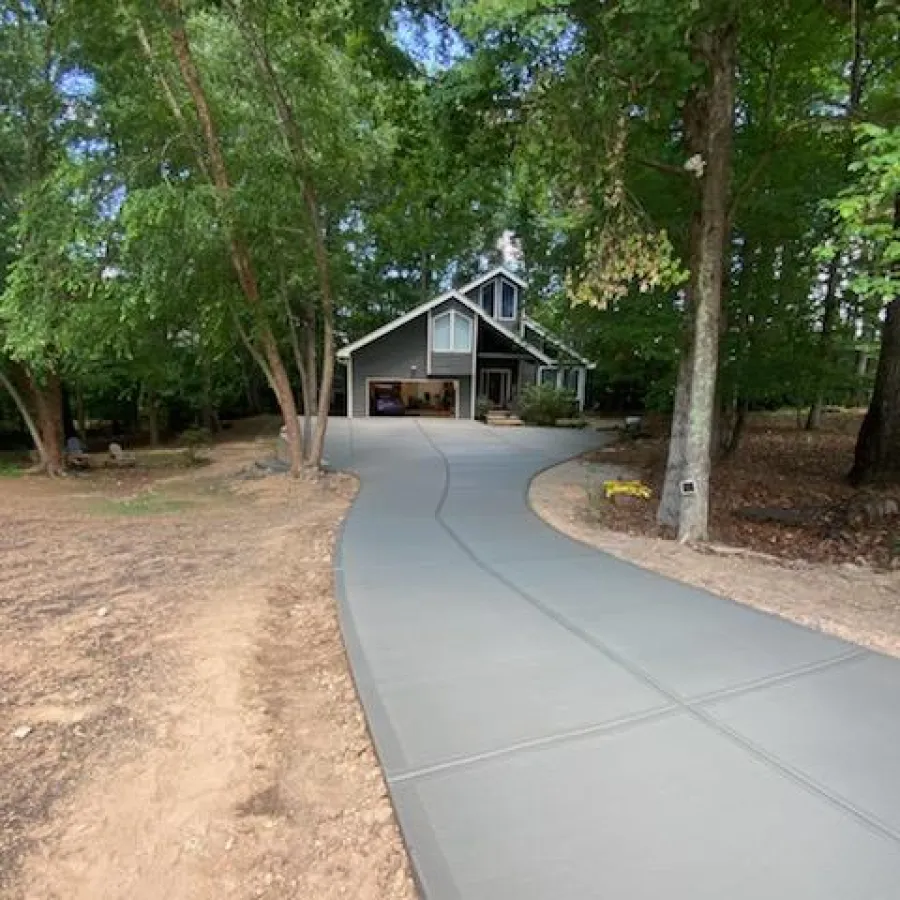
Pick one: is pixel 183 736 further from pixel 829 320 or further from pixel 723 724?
pixel 829 320

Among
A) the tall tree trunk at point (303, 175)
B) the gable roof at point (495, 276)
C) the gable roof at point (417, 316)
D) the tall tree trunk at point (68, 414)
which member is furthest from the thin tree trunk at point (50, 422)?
the gable roof at point (495, 276)

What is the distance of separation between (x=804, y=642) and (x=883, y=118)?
5.40 m

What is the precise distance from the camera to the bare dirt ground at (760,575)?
173 inches

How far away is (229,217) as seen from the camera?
909cm

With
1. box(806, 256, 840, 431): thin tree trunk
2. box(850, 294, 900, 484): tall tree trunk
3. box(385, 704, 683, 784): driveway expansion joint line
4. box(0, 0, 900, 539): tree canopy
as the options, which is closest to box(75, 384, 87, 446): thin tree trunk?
box(0, 0, 900, 539): tree canopy

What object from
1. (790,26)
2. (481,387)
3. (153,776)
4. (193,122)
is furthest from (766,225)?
(481,387)

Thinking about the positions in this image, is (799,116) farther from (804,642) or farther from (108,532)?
(108,532)

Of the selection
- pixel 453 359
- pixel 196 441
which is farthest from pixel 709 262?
pixel 453 359

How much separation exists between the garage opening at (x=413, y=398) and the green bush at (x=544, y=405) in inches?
153

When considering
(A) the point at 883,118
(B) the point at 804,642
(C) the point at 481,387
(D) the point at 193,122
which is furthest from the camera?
(C) the point at 481,387

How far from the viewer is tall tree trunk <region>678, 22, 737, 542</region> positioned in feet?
22.0

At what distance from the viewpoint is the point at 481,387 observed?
26578 mm

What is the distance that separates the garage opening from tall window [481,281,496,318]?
3437mm

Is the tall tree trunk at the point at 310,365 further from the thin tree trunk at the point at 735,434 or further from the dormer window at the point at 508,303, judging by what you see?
the dormer window at the point at 508,303
